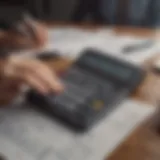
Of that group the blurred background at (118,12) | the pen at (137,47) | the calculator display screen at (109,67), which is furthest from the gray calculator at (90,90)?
the blurred background at (118,12)

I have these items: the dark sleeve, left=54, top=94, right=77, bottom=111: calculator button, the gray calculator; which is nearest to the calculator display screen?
the gray calculator

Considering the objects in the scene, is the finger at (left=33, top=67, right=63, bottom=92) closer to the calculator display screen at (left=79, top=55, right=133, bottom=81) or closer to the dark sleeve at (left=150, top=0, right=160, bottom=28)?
the calculator display screen at (left=79, top=55, right=133, bottom=81)

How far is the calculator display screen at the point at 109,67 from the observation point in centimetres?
86

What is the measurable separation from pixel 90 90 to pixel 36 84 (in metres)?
0.11

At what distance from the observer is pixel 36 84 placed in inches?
32.8

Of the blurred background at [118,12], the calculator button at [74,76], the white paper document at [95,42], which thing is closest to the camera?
the calculator button at [74,76]

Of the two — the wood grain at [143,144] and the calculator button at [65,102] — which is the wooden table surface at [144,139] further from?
the calculator button at [65,102]

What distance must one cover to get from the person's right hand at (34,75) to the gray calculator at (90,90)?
2 centimetres

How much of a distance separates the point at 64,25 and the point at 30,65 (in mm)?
338

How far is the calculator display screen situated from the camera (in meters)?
0.86

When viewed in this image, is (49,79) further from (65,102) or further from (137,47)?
(137,47)

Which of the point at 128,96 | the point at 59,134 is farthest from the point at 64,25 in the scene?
the point at 59,134

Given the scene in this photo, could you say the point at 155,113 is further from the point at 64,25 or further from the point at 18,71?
the point at 64,25

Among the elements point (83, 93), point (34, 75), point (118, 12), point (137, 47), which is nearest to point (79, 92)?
point (83, 93)
